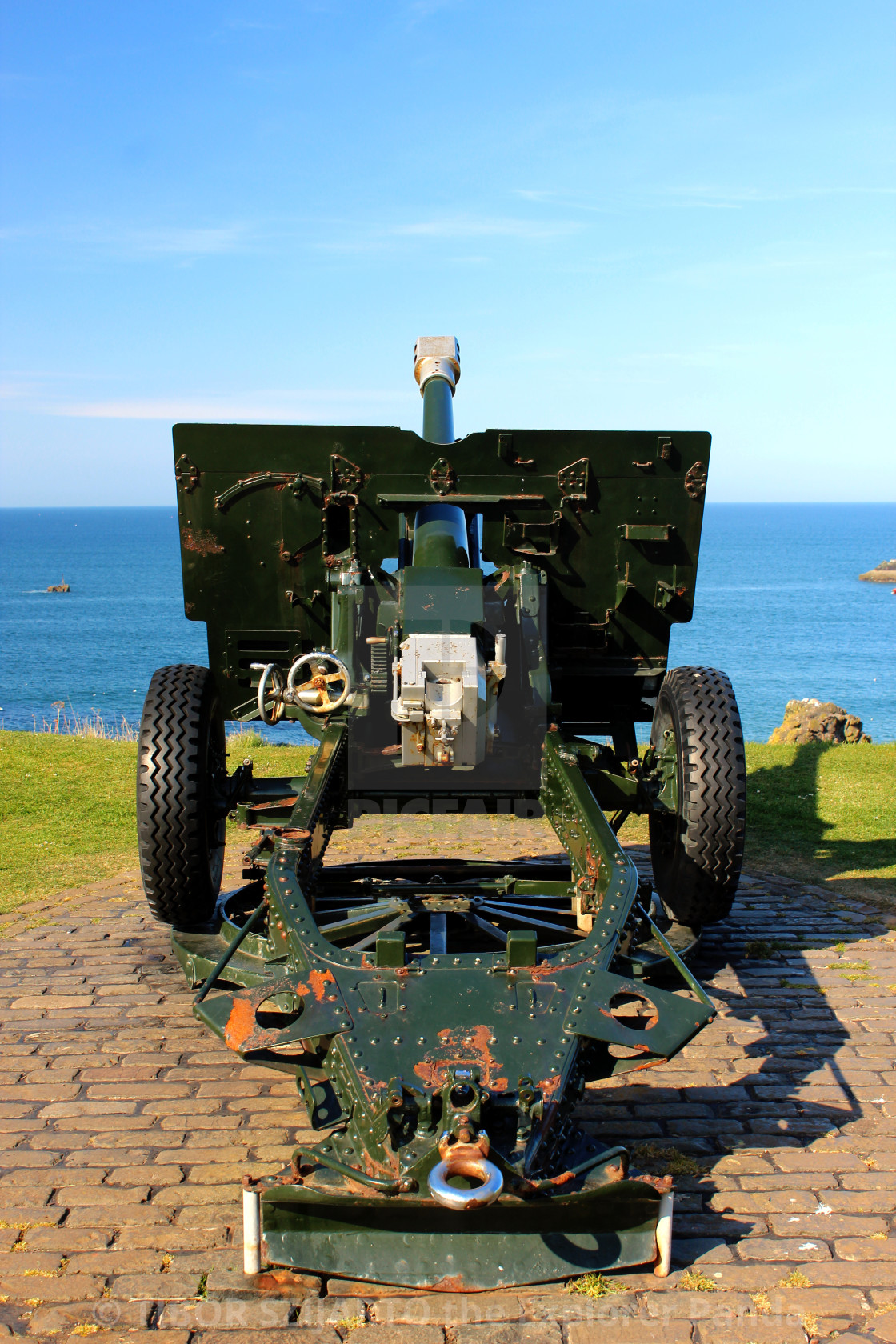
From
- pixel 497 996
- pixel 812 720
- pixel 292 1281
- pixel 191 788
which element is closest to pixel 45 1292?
pixel 292 1281

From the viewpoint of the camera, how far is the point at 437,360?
25.6ft

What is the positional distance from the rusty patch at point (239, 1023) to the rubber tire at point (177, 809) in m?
2.14

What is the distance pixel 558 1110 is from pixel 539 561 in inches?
164

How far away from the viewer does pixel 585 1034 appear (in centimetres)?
340

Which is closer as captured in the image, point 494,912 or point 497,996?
point 497,996

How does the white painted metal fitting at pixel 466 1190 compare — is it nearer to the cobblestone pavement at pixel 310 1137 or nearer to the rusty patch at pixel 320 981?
the cobblestone pavement at pixel 310 1137

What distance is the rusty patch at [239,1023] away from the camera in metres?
3.39

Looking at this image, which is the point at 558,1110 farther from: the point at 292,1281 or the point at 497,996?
the point at 292,1281

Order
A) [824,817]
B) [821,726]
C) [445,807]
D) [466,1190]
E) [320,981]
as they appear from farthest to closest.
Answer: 1. [821,726]
2. [824,817]
3. [445,807]
4. [320,981]
5. [466,1190]

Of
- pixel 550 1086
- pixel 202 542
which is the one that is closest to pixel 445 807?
pixel 202 542

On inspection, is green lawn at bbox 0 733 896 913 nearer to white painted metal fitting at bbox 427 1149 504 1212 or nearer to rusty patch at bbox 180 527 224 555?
rusty patch at bbox 180 527 224 555

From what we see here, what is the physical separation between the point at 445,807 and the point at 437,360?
3.54 meters

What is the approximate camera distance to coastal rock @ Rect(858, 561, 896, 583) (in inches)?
3403

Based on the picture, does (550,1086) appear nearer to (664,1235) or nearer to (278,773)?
(664,1235)
